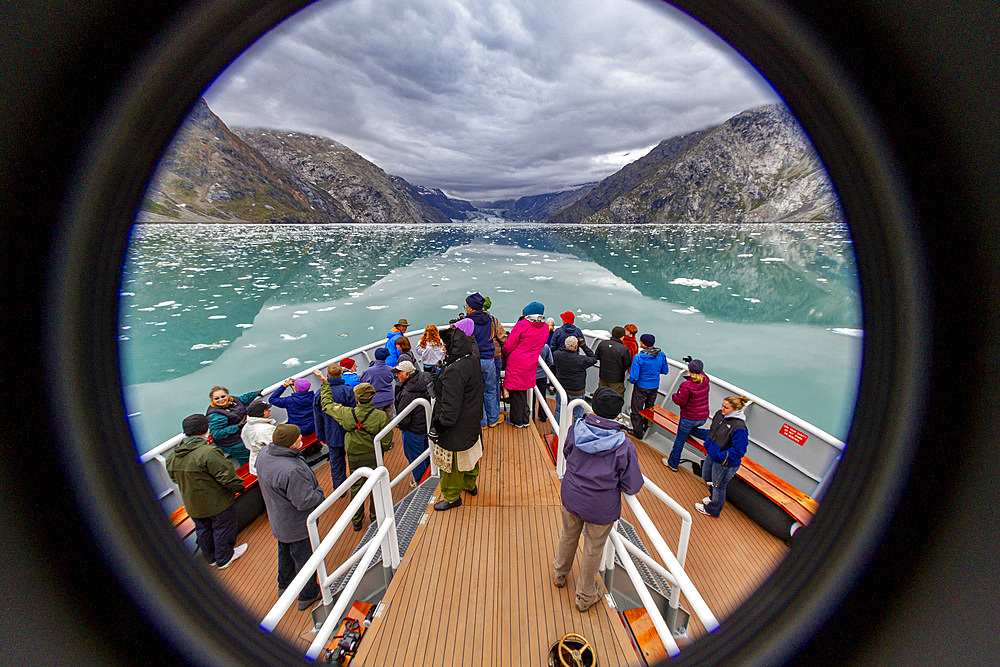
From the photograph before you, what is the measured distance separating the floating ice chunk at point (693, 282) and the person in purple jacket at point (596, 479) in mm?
35494

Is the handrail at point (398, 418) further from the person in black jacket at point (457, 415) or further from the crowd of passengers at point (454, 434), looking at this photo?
the person in black jacket at point (457, 415)

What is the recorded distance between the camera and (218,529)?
10.8 ft

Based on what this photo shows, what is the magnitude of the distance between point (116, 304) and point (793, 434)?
6.62 m

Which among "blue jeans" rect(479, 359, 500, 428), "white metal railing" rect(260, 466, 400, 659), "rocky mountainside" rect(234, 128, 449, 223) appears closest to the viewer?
"white metal railing" rect(260, 466, 400, 659)

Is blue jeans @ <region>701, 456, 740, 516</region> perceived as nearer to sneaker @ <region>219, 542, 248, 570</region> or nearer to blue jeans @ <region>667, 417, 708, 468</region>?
blue jeans @ <region>667, 417, 708, 468</region>

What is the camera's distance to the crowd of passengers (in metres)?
2.09

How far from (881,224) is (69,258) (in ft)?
8.11

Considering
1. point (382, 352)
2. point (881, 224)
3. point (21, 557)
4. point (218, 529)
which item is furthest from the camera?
point (382, 352)

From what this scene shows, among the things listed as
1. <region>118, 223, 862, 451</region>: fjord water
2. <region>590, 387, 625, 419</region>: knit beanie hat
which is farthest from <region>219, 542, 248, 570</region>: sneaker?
<region>590, 387, 625, 419</region>: knit beanie hat

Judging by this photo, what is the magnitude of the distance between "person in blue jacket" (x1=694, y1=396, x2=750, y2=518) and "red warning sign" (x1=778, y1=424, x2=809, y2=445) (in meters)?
1.57

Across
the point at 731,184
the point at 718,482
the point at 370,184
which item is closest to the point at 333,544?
the point at 718,482

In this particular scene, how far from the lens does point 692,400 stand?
14.3 feet

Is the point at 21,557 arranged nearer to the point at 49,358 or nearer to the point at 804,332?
the point at 49,358

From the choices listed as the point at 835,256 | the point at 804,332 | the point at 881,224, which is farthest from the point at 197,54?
the point at 835,256
